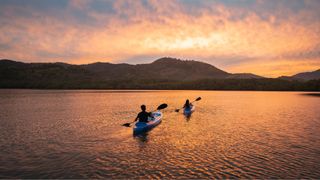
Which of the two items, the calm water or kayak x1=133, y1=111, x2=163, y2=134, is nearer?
the calm water

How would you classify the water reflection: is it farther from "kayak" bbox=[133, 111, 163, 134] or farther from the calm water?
"kayak" bbox=[133, 111, 163, 134]

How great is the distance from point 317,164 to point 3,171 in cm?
1832

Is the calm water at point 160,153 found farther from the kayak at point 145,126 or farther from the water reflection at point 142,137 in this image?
the kayak at point 145,126

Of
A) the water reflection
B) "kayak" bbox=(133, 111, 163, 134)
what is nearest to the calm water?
the water reflection

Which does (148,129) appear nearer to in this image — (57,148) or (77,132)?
(77,132)

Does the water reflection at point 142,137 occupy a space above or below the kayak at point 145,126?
below

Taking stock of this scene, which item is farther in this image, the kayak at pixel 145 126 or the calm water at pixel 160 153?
the kayak at pixel 145 126

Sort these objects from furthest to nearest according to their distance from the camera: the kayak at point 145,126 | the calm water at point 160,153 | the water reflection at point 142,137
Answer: the kayak at point 145,126, the water reflection at point 142,137, the calm water at point 160,153

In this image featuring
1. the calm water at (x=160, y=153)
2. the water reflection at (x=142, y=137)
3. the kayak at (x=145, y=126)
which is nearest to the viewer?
the calm water at (x=160, y=153)

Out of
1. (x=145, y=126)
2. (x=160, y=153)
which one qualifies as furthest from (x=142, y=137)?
(x=160, y=153)

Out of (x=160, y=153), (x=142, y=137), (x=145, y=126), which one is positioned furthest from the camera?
(x=145, y=126)

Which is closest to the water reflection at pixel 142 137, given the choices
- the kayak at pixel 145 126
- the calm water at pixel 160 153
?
the calm water at pixel 160 153

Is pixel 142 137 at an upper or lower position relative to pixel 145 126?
lower

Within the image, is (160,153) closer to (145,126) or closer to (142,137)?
(142,137)
